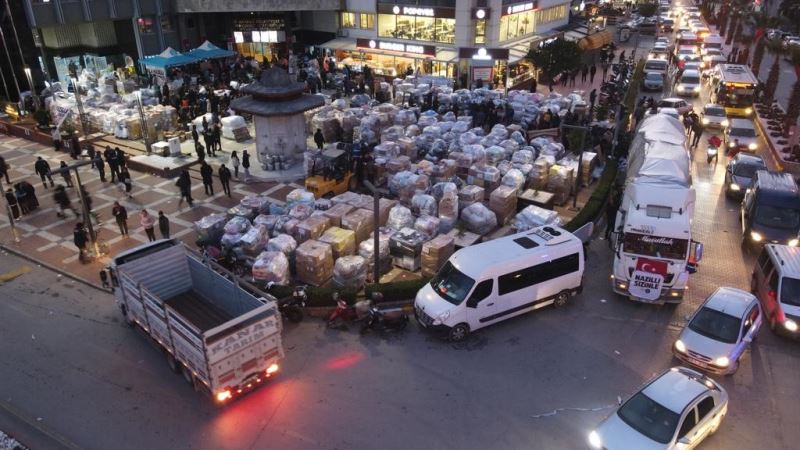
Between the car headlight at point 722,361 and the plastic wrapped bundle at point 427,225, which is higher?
the plastic wrapped bundle at point 427,225

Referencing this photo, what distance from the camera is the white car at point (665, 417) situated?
10931mm

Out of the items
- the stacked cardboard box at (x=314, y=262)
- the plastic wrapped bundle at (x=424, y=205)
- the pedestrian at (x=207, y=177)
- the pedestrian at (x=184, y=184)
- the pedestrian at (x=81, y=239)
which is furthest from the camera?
the pedestrian at (x=207, y=177)

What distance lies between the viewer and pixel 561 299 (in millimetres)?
16375

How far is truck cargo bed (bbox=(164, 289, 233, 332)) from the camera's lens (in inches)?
569

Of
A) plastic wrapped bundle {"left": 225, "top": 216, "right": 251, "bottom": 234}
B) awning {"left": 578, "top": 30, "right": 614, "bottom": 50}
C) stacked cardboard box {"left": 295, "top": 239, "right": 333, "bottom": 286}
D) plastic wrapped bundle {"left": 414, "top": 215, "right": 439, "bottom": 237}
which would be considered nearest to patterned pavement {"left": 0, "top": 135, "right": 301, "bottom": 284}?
plastic wrapped bundle {"left": 225, "top": 216, "right": 251, "bottom": 234}

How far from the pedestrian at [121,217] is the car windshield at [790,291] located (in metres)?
20.3

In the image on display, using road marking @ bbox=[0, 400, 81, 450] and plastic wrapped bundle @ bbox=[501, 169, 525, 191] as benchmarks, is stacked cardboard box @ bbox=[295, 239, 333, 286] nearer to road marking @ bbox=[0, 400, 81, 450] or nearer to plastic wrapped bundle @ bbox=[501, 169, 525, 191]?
road marking @ bbox=[0, 400, 81, 450]

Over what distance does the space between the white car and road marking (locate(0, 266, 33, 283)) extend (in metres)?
17.5

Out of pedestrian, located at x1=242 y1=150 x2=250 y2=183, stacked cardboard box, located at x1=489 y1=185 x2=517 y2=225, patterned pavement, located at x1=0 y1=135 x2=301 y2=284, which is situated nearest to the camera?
patterned pavement, located at x1=0 y1=135 x2=301 y2=284

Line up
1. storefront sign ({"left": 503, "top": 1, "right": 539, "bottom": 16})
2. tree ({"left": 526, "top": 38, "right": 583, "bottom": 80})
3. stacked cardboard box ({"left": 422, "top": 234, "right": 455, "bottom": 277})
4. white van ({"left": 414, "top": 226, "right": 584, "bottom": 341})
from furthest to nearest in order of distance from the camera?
1. storefront sign ({"left": 503, "top": 1, "right": 539, "bottom": 16})
2. tree ({"left": 526, "top": 38, "right": 583, "bottom": 80})
3. stacked cardboard box ({"left": 422, "top": 234, "right": 455, "bottom": 277})
4. white van ({"left": 414, "top": 226, "right": 584, "bottom": 341})

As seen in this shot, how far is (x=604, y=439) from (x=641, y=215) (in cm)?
761

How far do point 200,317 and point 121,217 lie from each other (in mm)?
7457

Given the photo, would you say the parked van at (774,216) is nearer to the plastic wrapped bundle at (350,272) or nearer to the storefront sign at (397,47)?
the plastic wrapped bundle at (350,272)

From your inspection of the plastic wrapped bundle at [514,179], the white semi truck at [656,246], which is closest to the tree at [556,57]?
the plastic wrapped bundle at [514,179]
